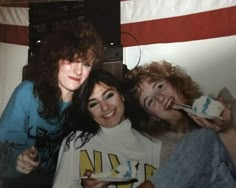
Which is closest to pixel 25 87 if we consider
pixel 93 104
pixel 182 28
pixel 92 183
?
pixel 93 104

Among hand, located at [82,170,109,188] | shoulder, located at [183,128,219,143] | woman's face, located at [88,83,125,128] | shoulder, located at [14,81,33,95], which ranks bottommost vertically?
hand, located at [82,170,109,188]

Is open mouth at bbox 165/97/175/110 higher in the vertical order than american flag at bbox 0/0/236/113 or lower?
lower

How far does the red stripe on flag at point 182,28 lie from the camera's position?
90 cm

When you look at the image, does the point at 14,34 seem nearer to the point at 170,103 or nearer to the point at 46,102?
the point at 46,102

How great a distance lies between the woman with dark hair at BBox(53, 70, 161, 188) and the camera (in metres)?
0.89

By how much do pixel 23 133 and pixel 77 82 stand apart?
17cm

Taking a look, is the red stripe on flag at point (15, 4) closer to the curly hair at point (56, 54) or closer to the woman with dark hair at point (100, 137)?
the curly hair at point (56, 54)

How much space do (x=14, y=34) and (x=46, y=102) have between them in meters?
0.19

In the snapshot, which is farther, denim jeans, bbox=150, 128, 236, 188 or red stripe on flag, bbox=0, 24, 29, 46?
red stripe on flag, bbox=0, 24, 29, 46

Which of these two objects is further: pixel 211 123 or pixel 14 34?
pixel 14 34

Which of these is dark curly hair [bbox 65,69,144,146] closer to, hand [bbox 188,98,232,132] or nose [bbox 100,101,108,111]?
nose [bbox 100,101,108,111]

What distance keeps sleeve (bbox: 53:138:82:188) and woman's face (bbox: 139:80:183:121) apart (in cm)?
19

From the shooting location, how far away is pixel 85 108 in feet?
3.04

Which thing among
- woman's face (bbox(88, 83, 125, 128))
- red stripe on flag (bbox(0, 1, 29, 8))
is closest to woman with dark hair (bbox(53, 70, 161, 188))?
woman's face (bbox(88, 83, 125, 128))
